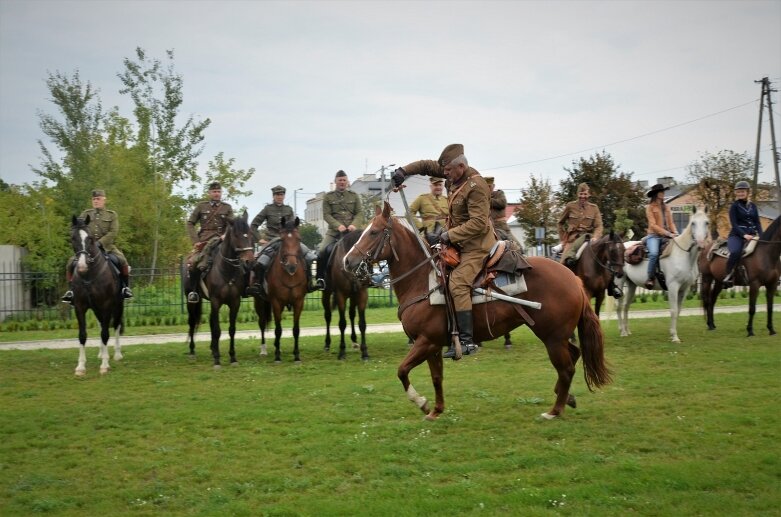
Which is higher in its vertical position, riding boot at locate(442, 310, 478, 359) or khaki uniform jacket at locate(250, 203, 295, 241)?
khaki uniform jacket at locate(250, 203, 295, 241)

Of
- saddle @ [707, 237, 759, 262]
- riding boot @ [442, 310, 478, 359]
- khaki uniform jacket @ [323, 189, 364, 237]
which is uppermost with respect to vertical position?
khaki uniform jacket @ [323, 189, 364, 237]

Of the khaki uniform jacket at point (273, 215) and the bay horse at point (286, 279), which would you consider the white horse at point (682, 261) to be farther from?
the khaki uniform jacket at point (273, 215)

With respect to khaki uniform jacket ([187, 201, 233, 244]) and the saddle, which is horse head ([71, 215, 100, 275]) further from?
the saddle

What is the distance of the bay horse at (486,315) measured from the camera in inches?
375

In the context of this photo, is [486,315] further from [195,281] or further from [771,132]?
[771,132]

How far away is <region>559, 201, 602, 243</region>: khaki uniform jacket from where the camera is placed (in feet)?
57.9

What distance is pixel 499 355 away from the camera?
53.0ft

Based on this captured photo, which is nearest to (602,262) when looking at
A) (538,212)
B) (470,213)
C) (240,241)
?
(240,241)

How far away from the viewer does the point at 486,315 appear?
31.7ft

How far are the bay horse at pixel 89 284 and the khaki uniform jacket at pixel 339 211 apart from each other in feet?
16.2

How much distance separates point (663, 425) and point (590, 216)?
9.13 meters

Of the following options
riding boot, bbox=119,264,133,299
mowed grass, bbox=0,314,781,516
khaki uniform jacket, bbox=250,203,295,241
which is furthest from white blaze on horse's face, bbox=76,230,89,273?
khaki uniform jacket, bbox=250,203,295,241

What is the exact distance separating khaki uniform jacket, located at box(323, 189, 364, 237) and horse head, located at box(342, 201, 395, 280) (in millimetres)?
7521

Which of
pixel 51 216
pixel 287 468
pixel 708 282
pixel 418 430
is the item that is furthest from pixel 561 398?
pixel 51 216
